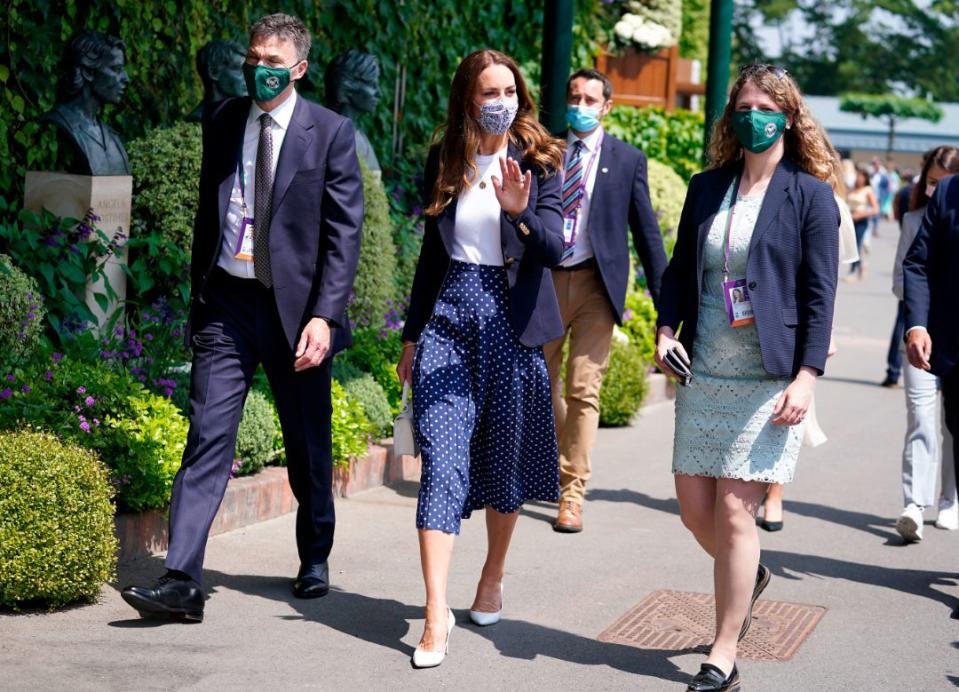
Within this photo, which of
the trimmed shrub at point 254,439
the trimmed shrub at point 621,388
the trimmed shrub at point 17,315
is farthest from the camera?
the trimmed shrub at point 621,388

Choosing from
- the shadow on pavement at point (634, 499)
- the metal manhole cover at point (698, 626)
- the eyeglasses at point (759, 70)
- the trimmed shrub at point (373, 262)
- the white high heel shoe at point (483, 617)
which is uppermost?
the eyeglasses at point (759, 70)

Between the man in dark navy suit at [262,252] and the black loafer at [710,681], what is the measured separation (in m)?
1.68

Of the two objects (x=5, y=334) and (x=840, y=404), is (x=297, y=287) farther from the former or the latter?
(x=840, y=404)

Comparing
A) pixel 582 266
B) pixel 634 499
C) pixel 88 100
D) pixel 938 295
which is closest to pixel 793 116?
pixel 938 295

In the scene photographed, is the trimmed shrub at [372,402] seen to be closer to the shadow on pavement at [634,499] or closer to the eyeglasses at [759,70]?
the shadow on pavement at [634,499]

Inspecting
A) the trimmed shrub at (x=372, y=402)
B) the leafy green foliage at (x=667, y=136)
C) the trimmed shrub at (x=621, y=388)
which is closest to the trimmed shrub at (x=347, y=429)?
the trimmed shrub at (x=372, y=402)

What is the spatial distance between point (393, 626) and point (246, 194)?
1599 millimetres

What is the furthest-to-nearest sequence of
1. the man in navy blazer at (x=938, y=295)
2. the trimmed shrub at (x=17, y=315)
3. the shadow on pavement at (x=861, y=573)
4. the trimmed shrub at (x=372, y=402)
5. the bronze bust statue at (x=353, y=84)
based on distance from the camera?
the bronze bust statue at (x=353, y=84)
the trimmed shrub at (x=372, y=402)
the shadow on pavement at (x=861, y=573)
the trimmed shrub at (x=17, y=315)
the man in navy blazer at (x=938, y=295)

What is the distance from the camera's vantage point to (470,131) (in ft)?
16.8

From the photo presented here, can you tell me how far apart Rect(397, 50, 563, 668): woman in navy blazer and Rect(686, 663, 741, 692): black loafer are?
818mm

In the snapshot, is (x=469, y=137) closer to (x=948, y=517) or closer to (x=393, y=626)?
(x=393, y=626)

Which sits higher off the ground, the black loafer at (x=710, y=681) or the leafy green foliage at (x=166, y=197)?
the leafy green foliage at (x=166, y=197)

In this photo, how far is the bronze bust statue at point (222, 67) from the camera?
7.91 metres

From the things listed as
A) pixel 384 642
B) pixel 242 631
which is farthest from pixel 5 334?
pixel 384 642
